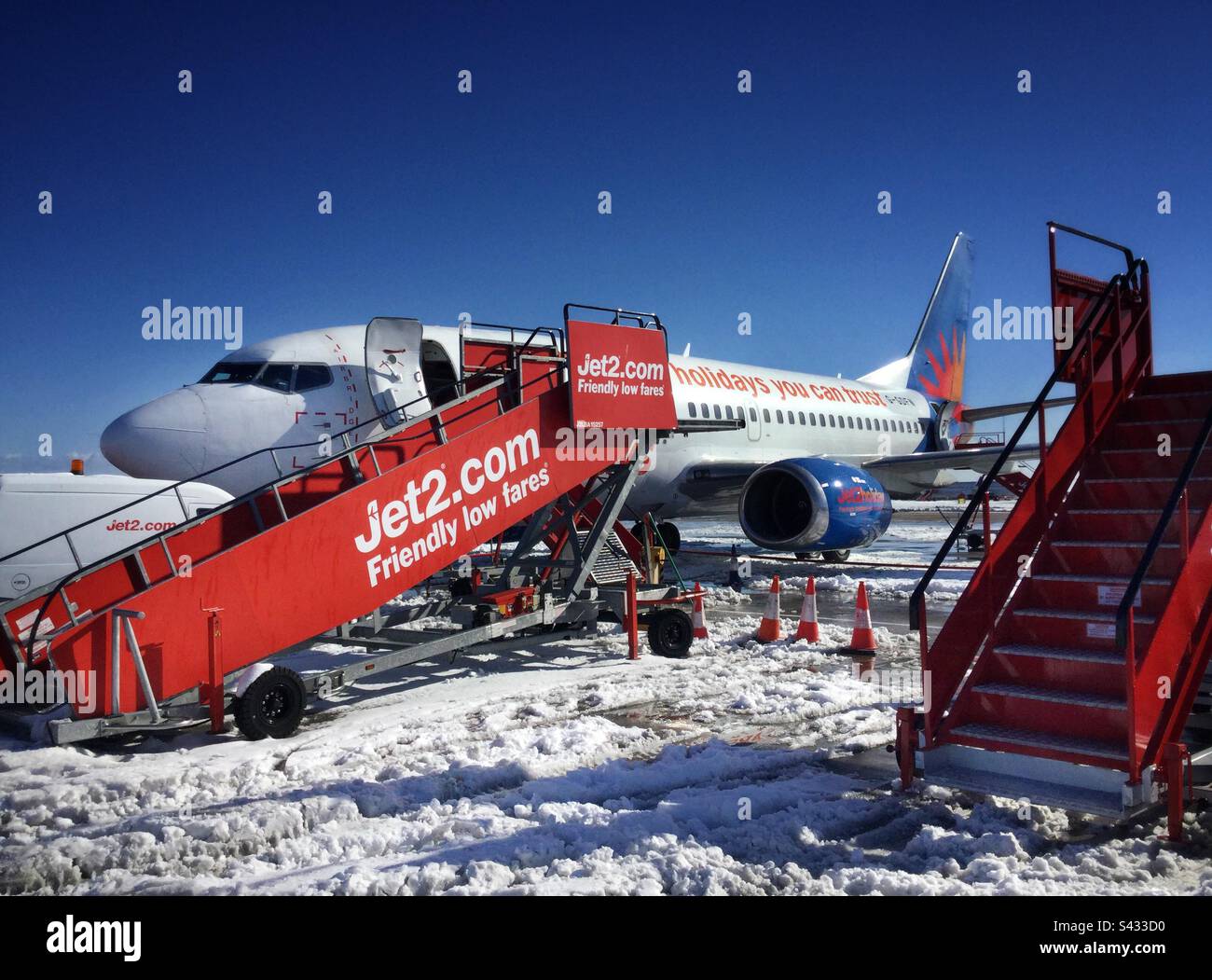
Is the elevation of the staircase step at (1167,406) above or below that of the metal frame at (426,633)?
above

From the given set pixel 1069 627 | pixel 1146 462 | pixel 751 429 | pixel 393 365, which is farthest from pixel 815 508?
pixel 1069 627

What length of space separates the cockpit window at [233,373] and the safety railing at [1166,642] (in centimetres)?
887

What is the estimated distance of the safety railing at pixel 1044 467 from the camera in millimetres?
Answer: 5117

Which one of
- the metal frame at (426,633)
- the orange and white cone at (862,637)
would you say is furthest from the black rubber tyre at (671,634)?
the orange and white cone at (862,637)

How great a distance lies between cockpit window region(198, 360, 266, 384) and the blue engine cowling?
6.92m

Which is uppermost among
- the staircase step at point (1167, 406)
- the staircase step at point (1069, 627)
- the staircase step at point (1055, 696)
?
the staircase step at point (1167, 406)

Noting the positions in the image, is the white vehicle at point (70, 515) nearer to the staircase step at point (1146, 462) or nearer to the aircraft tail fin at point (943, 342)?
the staircase step at point (1146, 462)

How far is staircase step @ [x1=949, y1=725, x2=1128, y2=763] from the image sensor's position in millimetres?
4355

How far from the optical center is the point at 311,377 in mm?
10414

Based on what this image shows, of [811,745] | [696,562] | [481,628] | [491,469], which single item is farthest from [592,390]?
[696,562]

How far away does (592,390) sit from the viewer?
28.3 feet

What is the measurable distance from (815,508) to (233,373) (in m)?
7.78

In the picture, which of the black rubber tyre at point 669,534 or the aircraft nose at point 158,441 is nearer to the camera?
the aircraft nose at point 158,441
